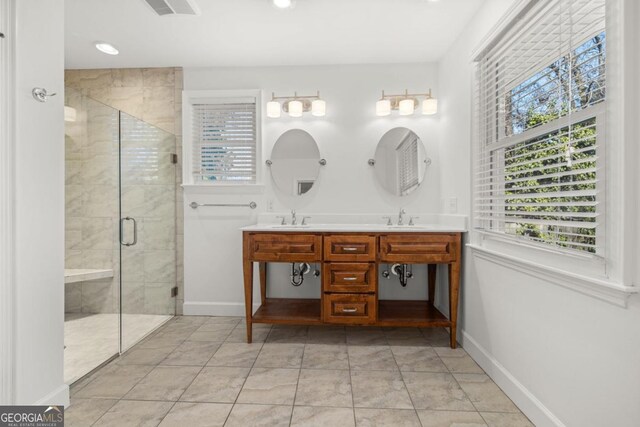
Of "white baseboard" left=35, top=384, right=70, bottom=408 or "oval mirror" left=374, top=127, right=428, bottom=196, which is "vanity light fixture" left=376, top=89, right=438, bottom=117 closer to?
"oval mirror" left=374, top=127, right=428, bottom=196

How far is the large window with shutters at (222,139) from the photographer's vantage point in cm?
304

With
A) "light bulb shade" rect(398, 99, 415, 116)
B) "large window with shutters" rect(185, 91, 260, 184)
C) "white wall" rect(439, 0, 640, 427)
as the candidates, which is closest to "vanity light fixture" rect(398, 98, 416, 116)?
"light bulb shade" rect(398, 99, 415, 116)

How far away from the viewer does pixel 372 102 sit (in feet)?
9.77

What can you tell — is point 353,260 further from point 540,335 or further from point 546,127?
point 546,127

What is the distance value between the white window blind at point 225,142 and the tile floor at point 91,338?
52.8 inches

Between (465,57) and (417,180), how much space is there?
102 centimetres

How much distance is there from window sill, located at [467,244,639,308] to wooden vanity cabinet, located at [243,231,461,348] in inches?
18.2

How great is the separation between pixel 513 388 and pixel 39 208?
243 centimetres

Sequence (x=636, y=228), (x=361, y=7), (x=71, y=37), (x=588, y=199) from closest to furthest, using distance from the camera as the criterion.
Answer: (x=636, y=228) < (x=588, y=199) < (x=361, y=7) < (x=71, y=37)

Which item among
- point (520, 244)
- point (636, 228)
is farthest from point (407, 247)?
point (636, 228)

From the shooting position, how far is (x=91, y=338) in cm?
221

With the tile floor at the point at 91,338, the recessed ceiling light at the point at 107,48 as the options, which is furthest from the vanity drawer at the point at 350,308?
the recessed ceiling light at the point at 107,48

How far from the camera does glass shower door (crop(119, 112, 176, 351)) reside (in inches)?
96.5

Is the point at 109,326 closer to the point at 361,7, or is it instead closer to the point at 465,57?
the point at 361,7
